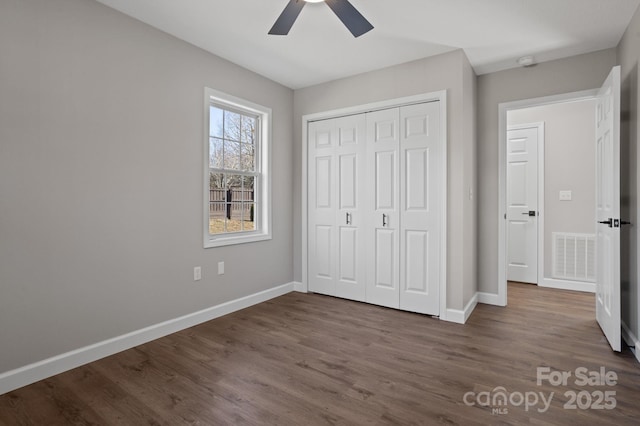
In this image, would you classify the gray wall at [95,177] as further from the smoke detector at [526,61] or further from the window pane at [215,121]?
the smoke detector at [526,61]

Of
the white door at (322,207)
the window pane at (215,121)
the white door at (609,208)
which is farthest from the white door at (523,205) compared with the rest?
the window pane at (215,121)

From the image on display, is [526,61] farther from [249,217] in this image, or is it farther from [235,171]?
[249,217]

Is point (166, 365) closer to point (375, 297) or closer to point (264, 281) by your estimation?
point (264, 281)

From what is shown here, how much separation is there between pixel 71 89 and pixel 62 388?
1998 mm

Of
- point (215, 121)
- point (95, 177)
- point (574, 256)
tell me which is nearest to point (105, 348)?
point (95, 177)

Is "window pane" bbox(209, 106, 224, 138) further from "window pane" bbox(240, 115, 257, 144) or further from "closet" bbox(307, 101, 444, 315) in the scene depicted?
"closet" bbox(307, 101, 444, 315)

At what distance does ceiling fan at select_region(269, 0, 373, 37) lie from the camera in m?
2.16

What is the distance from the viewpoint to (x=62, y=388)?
217cm

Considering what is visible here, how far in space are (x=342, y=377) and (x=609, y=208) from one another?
2.47m

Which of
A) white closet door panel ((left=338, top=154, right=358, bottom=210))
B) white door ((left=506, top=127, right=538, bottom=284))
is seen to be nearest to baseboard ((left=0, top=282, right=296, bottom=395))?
white closet door panel ((left=338, top=154, right=358, bottom=210))

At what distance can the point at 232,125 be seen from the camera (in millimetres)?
3816

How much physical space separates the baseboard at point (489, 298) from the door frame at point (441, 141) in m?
0.84

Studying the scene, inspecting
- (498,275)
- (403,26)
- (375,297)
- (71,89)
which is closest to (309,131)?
(403,26)

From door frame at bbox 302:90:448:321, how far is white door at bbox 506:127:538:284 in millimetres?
1981
